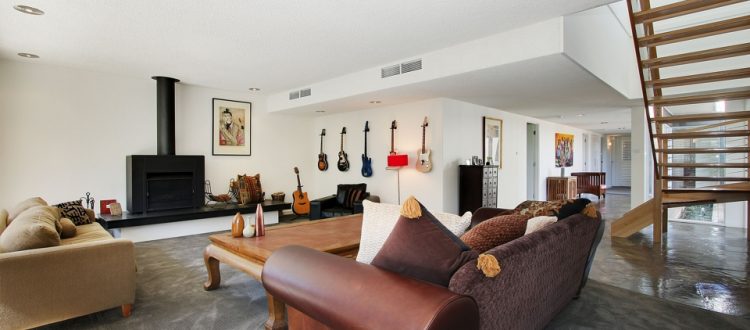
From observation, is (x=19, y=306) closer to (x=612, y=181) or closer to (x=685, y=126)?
(x=685, y=126)

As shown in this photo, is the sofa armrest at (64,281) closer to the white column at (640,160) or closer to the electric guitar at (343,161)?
the electric guitar at (343,161)

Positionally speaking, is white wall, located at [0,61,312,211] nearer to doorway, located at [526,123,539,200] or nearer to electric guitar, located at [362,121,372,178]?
electric guitar, located at [362,121,372,178]

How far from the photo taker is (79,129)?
499 cm

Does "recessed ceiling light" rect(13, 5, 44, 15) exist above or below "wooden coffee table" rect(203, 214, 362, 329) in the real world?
above

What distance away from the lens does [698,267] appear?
3693 mm

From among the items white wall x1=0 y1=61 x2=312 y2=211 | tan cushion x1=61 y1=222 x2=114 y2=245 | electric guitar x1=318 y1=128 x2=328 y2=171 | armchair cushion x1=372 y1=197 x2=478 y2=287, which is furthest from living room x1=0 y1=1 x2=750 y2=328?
armchair cushion x1=372 y1=197 x2=478 y2=287

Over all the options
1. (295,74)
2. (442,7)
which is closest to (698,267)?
(442,7)

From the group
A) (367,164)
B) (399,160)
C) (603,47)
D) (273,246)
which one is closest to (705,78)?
(603,47)

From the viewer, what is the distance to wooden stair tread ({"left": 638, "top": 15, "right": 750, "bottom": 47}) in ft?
Result: 9.18

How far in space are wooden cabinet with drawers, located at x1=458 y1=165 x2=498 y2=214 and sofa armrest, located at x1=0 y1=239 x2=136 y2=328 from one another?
437cm

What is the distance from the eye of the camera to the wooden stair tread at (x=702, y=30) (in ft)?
9.18

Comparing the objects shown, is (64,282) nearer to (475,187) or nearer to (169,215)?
(169,215)

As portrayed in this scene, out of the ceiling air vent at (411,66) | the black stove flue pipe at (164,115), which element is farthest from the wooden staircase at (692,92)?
the black stove flue pipe at (164,115)

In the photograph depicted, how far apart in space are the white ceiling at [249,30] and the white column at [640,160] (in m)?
4.56
